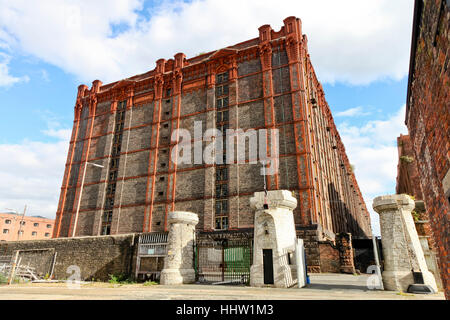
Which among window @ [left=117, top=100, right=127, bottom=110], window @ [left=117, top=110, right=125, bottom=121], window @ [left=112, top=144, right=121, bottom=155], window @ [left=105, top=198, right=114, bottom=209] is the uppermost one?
window @ [left=117, top=100, right=127, bottom=110]

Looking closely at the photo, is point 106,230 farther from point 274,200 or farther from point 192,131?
point 274,200

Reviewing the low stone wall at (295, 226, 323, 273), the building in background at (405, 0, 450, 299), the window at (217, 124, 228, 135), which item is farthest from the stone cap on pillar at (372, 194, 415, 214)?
the window at (217, 124, 228, 135)

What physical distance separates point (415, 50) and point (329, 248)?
63.9 feet

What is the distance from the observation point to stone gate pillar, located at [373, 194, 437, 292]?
→ 10.9m

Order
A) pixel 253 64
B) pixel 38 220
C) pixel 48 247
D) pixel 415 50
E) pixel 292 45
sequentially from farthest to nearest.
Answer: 1. pixel 38 220
2. pixel 253 64
3. pixel 292 45
4. pixel 48 247
5. pixel 415 50

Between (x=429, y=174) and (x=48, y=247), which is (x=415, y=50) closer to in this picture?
(x=429, y=174)

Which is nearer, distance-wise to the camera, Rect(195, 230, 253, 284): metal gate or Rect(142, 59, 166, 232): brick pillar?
Rect(195, 230, 253, 284): metal gate

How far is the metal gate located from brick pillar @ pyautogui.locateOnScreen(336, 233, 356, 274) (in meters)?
9.12

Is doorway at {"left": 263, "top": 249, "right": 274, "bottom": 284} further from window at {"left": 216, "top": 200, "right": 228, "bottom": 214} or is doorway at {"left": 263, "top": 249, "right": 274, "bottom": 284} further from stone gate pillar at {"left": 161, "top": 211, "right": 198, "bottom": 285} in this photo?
window at {"left": 216, "top": 200, "right": 228, "bottom": 214}

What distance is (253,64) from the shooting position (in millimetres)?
31516

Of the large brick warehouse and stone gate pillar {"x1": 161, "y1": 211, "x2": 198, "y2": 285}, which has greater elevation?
the large brick warehouse

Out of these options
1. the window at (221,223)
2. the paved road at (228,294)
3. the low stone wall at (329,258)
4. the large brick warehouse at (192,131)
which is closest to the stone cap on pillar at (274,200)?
the paved road at (228,294)

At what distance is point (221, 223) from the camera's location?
2750 cm
